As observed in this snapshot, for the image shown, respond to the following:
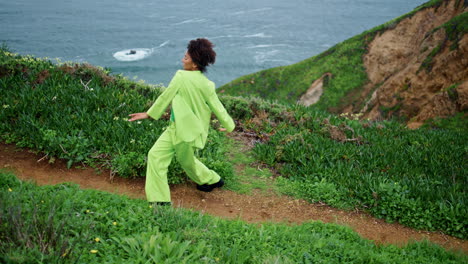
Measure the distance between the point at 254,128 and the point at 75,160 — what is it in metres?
3.72

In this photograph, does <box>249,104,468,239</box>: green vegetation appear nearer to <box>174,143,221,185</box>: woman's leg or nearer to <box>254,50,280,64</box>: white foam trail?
<box>174,143,221,185</box>: woman's leg

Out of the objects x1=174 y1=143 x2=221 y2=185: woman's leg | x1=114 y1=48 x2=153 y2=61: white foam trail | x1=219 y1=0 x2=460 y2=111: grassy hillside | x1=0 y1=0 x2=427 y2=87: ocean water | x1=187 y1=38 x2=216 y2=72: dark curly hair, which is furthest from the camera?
x1=114 y1=48 x2=153 y2=61: white foam trail

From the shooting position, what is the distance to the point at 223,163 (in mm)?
6352

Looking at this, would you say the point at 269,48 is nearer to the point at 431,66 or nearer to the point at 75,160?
the point at 431,66

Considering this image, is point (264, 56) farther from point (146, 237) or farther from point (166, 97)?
point (146, 237)

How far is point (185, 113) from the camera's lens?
4832mm

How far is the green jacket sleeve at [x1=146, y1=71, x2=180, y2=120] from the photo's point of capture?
477 centimetres

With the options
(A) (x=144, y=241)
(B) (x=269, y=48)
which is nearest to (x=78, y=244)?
(A) (x=144, y=241)

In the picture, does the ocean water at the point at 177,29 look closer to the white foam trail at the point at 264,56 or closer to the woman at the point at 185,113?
the white foam trail at the point at 264,56

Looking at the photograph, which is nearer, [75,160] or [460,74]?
[75,160]

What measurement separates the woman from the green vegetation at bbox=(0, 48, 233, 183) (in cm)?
90

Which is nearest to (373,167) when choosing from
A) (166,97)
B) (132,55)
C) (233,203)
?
(233,203)

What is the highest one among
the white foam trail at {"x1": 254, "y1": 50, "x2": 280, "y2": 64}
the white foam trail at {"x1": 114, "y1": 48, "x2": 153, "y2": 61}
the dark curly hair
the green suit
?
the dark curly hair

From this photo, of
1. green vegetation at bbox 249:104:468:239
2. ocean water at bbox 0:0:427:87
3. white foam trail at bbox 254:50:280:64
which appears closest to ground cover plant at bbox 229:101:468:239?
green vegetation at bbox 249:104:468:239
